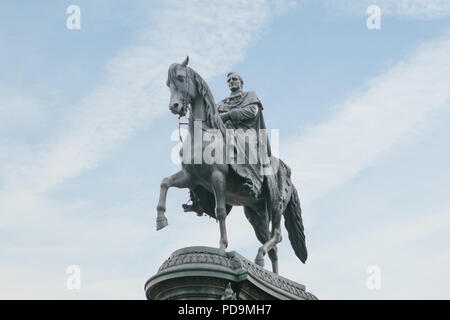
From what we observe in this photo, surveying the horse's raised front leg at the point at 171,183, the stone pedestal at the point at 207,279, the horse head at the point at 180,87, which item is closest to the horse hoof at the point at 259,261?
the stone pedestal at the point at 207,279

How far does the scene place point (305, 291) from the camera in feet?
53.7

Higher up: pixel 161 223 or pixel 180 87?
pixel 180 87

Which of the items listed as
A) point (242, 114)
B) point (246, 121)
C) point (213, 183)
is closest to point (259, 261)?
point (213, 183)

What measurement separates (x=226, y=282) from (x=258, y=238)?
3.22m

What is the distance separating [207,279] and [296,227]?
4.81 metres

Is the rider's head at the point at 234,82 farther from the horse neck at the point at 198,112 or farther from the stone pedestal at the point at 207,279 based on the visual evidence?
the stone pedestal at the point at 207,279

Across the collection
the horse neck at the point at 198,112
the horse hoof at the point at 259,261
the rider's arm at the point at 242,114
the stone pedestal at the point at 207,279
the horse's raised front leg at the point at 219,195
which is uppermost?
the rider's arm at the point at 242,114

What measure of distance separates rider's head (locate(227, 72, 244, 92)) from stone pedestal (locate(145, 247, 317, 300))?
4341 millimetres

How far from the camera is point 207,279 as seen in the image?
14.2m

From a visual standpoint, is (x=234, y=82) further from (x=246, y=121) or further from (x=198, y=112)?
(x=198, y=112)

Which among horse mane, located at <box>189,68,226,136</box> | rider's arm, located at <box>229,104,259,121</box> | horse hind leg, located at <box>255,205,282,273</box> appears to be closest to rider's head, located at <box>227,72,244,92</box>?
rider's arm, located at <box>229,104,259,121</box>

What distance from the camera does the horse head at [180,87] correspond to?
15.6 meters

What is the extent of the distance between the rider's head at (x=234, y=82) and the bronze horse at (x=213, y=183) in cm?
172
